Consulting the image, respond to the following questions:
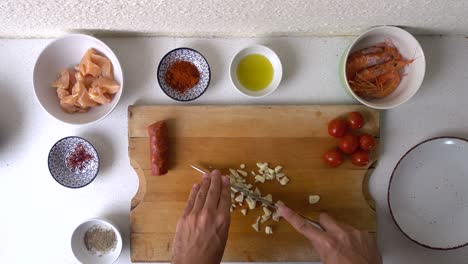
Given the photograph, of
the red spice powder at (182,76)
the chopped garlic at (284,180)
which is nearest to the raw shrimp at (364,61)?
the chopped garlic at (284,180)

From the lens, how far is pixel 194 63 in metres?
1.27

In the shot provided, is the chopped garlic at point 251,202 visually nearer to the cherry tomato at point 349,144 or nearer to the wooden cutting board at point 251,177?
the wooden cutting board at point 251,177

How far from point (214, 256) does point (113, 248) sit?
37cm

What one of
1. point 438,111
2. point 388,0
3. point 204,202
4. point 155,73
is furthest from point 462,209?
point 155,73

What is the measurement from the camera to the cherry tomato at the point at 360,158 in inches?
49.4

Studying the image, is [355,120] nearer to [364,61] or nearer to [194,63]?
[364,61]

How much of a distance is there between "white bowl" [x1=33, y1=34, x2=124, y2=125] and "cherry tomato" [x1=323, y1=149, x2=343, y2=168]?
69 cm

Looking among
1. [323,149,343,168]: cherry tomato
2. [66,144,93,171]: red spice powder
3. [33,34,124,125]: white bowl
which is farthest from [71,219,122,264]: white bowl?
[323,149,343,168]: cherry tomato

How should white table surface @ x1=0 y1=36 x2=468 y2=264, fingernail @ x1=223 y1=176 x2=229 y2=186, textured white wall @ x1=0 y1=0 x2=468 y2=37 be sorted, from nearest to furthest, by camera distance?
textured white wall @ x1=0 y1=0 x2=468 y2=37 → fingernail @ x1=223 y1=176 x2=229 y2=186 → white table surface @ x1=0 y1=36 x2=468 y2=264

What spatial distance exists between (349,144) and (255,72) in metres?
0.38

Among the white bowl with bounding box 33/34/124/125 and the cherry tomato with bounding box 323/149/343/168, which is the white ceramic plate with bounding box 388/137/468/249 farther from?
the white bowl with bounding box 33/34/124/125

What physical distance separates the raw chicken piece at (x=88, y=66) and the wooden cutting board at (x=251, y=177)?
0.18 m

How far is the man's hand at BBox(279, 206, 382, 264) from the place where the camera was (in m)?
1.14

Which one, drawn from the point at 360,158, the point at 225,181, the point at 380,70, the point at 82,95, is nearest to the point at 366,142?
the point at 360,158
